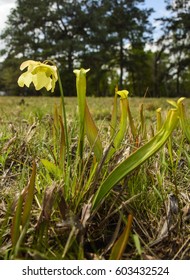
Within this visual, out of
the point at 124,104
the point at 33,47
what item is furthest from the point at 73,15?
the point at 124,104

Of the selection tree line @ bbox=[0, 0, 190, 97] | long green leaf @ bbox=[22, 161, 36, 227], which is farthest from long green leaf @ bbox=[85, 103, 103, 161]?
tree line @ bbox=[0, 0, 190, 97]

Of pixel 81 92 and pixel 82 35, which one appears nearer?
pixel 81 92

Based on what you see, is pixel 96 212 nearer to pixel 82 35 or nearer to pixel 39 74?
pixel 39 74

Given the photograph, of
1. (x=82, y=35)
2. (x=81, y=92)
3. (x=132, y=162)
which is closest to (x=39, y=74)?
(x=81, y=92)

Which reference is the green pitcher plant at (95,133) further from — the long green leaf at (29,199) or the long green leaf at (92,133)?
the long green leaf at (29,199)

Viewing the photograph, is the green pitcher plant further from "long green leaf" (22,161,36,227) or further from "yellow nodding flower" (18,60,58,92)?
"long green leaf" (22,161,36,227)

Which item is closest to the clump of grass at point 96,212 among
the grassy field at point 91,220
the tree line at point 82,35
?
the grassy field at point 91,220

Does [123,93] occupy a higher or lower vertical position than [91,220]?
higher

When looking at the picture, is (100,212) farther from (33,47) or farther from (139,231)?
(33,47)
